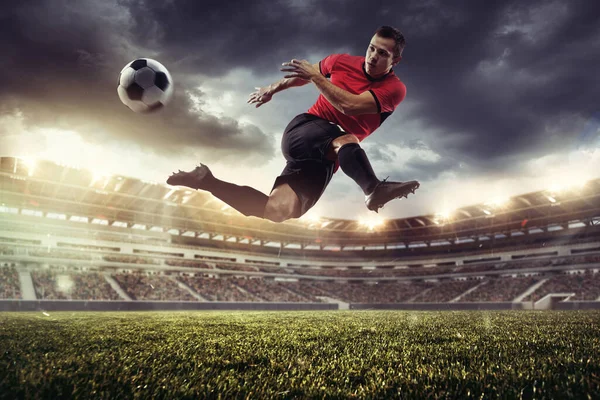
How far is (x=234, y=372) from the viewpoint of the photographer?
7.41 ft

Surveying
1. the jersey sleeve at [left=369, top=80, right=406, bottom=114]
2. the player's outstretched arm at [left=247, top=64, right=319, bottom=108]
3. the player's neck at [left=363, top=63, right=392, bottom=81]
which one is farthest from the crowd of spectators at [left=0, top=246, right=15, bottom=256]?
the jersey sleeve at [left=369, top=80, right=406, bottom=114]

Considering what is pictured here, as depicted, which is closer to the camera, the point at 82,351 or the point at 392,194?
the point at 82,351

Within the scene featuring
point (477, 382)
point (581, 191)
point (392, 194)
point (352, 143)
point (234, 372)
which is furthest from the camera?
point (581, 191)

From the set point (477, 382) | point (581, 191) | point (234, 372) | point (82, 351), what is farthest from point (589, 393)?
point (581, 191)

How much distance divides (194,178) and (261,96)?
4.53ft

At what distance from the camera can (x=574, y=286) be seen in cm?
3014

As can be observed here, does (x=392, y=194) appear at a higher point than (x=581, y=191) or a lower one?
lower

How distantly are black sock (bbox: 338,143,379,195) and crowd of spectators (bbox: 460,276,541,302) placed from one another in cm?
3374

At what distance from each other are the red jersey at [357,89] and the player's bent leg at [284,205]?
1057mm

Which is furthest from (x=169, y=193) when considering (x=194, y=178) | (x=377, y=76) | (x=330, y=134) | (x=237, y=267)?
(x=377, y=76)

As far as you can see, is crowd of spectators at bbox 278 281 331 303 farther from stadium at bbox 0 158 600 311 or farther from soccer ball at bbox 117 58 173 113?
soccer ball at bbox 117 58 173 113

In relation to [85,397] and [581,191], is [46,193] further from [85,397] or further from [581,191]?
[581,191]

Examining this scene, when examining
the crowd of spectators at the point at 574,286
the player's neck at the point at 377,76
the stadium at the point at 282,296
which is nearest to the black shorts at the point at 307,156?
the player's neck at the point at 377,76

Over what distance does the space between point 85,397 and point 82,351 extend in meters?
1.79
